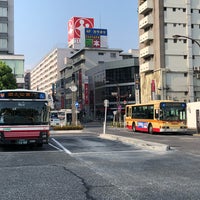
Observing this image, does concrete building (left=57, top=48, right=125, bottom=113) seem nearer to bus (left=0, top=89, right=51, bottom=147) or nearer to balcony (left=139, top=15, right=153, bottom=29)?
balcony (left=139, top=15, right=153, bottom=29)

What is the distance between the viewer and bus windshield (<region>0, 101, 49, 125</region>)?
55.0ft

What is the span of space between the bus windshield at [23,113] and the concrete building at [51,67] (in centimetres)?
10962

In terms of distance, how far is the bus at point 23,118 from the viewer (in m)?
16.7

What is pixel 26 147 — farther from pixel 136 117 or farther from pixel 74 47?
pixel 74 47

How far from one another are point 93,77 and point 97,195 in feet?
327

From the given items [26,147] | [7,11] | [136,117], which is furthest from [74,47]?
Result: [26,147]

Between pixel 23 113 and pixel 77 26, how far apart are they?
116 meters

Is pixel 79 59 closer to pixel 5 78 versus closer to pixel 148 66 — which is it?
pixel 148 66

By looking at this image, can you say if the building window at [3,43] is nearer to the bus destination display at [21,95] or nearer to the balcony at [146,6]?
the balcony at [146,6]

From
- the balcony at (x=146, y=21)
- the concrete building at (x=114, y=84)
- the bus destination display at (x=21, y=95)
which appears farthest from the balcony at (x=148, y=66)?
the bus destination display at (x=21, y=95)

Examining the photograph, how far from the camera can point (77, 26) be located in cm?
12975

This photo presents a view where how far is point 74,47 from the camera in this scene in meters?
138

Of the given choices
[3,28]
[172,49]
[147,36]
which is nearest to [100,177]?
[172,49]

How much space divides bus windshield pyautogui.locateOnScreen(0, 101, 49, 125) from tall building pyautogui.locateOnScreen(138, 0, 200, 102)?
46395mm
